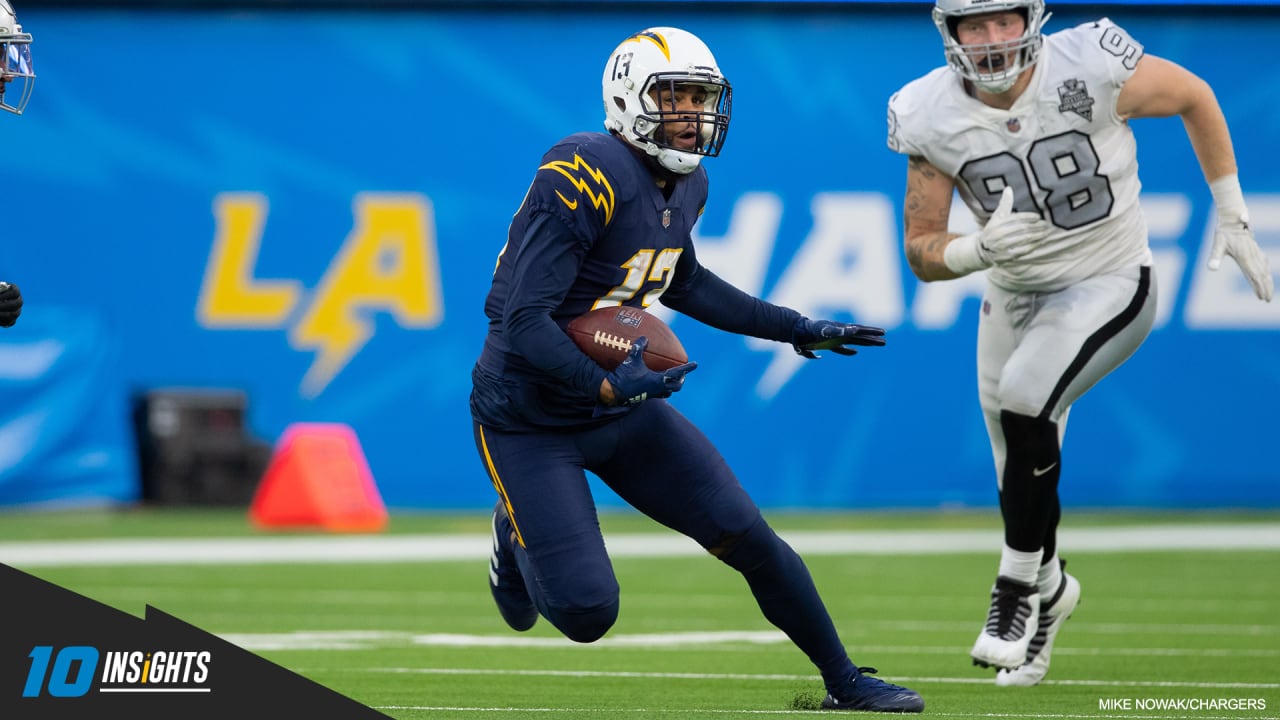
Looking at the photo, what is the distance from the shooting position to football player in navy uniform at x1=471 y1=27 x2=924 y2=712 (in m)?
4.87

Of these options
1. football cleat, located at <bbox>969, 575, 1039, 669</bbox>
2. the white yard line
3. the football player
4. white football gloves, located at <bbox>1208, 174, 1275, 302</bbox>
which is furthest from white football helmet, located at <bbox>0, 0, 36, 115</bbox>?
the white yard line

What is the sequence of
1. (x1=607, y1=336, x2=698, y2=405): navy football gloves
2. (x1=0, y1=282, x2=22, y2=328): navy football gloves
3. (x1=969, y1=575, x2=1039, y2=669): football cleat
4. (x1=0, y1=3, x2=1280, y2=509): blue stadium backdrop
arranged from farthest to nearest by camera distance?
(x1=0, y1=3, x2=1280, y2=509): blue stadium backdrop, (x1=969, y1=575, x2=1039, y2=669): football cleat, (x1=0, y1=282, x2=22, y2=328): navy football gloves, (x1=607, y1=336, x2=698, y2=405): navy football gloves

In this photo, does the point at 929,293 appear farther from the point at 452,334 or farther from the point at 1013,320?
the point at 1013,320

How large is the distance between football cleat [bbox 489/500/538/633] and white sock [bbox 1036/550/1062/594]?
5.36ft

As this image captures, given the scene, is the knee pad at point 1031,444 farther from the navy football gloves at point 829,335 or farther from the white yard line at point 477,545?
the white yard line at point 477,545

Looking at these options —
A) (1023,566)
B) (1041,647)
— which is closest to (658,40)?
(1023,566)

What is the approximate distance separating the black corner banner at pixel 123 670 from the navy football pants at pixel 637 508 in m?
0.84

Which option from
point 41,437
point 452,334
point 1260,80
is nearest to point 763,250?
point 452,334

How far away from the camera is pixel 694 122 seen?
194 inches

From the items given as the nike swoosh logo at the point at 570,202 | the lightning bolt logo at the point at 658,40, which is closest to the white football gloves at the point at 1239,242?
the lightning bolt logo at the point at 658,40

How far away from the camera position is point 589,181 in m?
4.75

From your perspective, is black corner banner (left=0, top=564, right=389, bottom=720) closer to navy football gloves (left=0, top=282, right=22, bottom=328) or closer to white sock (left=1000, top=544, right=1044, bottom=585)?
navy football gloves (left=0, top=282, right=22, bottom=328)

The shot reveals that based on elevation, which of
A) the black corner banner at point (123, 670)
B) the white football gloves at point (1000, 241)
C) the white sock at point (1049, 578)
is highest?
the white football gloves at point (1000, 241)

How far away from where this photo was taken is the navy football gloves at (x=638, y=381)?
4.61 metres
